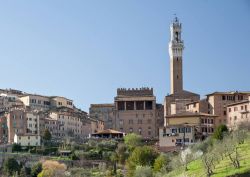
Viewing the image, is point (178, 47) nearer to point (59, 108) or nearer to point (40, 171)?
point (59, 108)

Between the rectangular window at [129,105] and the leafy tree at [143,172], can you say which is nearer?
the leafy tree at [143,172]

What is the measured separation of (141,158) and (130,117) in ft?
71.8

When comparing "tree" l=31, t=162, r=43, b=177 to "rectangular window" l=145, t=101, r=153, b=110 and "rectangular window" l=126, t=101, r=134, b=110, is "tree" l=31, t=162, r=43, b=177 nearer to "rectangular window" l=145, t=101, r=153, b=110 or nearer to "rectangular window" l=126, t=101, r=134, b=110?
"rectangular window" l=126, t=101, r=134, b=110

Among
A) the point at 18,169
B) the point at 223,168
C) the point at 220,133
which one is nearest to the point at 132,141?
the point at 220,133

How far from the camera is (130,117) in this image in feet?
263

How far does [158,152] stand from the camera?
206 ft

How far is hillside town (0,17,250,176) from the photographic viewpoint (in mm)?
67688

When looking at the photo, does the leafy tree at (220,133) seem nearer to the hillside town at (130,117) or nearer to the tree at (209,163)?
the hillside town at (130,117)

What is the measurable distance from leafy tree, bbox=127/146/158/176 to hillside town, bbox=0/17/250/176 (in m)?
1.53

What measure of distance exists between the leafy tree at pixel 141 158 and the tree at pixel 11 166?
9159mm

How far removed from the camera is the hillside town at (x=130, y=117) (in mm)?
67688

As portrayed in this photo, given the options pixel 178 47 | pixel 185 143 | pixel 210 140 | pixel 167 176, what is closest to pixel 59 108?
pixel 178 47

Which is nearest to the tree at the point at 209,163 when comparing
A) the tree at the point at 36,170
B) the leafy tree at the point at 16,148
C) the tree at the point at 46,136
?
the tree at the point at 36,170

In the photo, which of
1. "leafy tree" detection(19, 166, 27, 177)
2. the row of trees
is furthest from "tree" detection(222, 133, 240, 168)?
"leafy tree" detection(19, 166, 27, 177)
